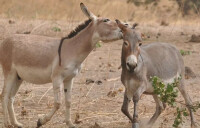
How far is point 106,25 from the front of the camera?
25.0 feet

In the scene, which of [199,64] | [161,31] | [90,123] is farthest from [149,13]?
[90,123]

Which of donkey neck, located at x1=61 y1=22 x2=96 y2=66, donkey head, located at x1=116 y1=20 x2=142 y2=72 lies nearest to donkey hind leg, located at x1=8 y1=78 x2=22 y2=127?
donkey neck, located at x1=61 y1=22 x2=96 y2=66

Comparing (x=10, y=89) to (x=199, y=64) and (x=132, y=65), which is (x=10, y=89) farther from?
(x=199, y=64)

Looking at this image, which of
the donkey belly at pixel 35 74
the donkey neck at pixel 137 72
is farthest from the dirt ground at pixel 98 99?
the donkey neck at pixel 137 72

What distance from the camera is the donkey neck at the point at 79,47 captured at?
25.6 ft

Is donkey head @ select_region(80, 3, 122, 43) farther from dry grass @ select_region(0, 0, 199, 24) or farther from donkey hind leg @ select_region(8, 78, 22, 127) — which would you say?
dry grass @ select_region(0, 0, 199, 24)

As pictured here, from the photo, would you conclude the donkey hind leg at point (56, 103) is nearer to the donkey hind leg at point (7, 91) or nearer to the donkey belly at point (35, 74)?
the donkey belly at point (35, 74)

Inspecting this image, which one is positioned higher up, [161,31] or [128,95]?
[161,31]

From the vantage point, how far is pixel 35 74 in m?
7.87

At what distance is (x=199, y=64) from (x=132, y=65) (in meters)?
7.07

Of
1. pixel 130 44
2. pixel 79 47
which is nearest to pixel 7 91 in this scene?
pixel 79 47

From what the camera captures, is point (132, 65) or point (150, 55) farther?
point (150, 55)

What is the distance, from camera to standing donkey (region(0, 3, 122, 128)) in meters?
7.71

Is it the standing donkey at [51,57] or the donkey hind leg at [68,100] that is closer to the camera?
the standing donkey at [51,57]
